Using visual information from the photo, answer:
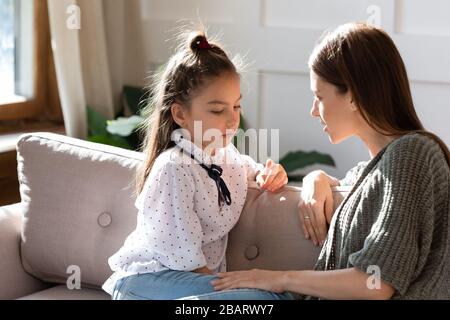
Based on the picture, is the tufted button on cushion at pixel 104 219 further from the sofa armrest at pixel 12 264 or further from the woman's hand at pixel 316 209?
the woman's hand at pixel 316 209

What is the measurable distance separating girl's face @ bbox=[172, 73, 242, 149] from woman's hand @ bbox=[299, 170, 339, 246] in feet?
0.75

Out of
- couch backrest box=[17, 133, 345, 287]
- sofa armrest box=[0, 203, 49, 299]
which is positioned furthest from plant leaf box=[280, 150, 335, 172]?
sofa armrest box=[0, 203, 49, 299]

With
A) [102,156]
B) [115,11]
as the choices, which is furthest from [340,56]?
[115,11]

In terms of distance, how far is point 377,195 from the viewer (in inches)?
63.8

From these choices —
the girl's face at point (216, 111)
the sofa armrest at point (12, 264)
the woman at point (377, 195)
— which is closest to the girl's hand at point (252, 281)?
the woman at point (377, 195)

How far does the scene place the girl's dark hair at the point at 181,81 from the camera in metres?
1.83

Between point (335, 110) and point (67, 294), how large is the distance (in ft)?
2.88

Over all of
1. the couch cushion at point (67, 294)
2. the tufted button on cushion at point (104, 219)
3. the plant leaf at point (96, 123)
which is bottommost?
the couch cushion at point (67, 294)

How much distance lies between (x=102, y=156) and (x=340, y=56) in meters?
0.76

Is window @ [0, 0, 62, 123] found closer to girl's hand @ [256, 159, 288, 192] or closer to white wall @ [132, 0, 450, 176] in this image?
white wall @ [132, 0, 450, 176]

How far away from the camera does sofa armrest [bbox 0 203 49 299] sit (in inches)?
86.4

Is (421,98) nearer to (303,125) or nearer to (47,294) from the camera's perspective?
(303,125)

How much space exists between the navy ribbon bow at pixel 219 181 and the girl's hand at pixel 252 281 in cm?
21

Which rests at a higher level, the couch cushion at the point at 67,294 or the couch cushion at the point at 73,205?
the couch cushion at the point at 73,205
